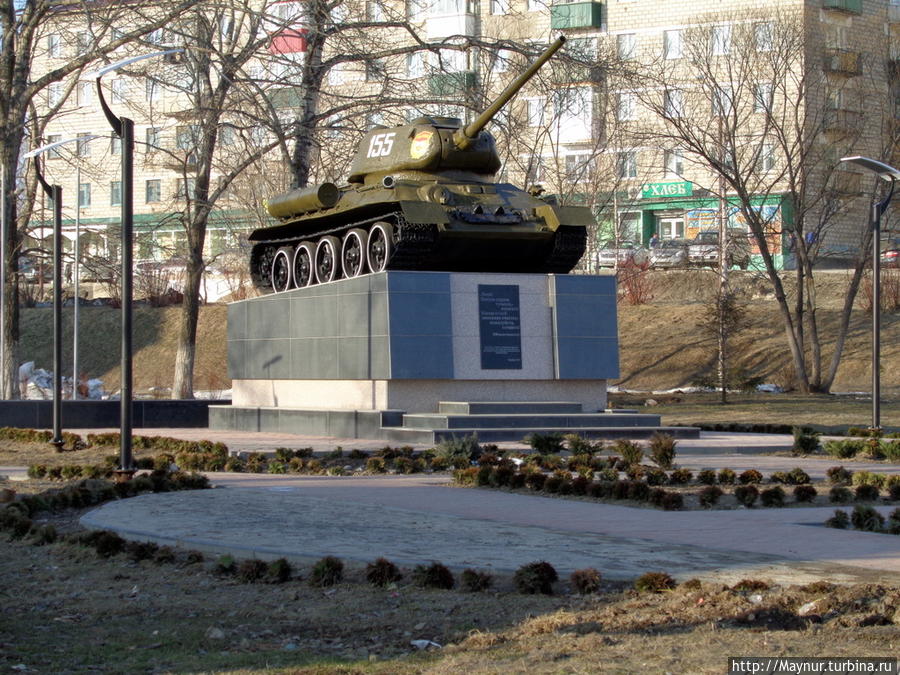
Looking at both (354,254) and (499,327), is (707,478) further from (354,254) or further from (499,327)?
(354,254)

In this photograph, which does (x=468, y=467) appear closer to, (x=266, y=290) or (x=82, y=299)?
(x=266, y=290)

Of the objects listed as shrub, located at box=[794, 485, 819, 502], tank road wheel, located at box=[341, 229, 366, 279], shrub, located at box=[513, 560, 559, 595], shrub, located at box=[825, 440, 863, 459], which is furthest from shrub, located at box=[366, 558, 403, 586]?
tank road wheel, located at box=[341, 229, 366, 279]

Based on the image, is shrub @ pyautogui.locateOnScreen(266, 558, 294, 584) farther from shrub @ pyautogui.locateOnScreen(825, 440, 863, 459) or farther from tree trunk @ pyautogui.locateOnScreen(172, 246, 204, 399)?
tree trunk @ pyautogui.locateOnScreen(172, 246, 204, 399)

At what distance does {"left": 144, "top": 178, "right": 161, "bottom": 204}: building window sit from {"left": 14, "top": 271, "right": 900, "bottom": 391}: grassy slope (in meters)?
7.14

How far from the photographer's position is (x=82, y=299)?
5772 cm

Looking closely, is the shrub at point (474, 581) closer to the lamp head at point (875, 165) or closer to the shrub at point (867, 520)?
the shrub at point (867, 520)

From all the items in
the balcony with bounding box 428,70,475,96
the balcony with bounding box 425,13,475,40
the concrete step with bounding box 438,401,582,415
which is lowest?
the concrete step with bounding box 438,401,582,415

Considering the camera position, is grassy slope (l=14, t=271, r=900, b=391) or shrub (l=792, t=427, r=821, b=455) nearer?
shrub (l=792, t=427, r=821, b=455)

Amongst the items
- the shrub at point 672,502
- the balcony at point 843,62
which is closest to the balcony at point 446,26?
the balcony at point 843,62

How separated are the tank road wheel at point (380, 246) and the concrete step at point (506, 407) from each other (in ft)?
8.54

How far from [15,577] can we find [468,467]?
6409mm

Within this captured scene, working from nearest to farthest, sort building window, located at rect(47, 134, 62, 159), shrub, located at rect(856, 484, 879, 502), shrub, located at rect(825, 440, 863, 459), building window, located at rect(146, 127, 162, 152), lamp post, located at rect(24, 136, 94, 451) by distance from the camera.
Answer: shrub, located at rect(856, 484, 879, 502) < shrub, located at rect(825, 440, 863, 459) < lamp post, located at rect(24, 136, 94, 451) < building window, located at rect(146, 127, 162, 152) < building window, located at rect(47, 134, 62, 159)

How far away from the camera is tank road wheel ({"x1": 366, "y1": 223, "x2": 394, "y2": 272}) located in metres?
21.3

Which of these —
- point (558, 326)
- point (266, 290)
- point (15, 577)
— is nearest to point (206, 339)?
point (266, 290)
